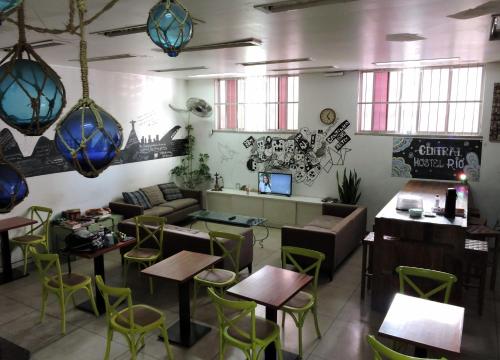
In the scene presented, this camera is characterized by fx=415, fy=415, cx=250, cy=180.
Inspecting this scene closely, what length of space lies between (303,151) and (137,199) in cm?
358

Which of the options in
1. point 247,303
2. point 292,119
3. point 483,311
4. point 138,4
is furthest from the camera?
point 292,119

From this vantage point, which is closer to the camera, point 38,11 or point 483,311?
point 38,11

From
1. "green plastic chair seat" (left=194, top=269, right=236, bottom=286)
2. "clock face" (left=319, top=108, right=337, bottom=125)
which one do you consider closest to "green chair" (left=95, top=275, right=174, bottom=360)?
"green plastic chair seat" (left=194, top=269, right=236, bottom=286)

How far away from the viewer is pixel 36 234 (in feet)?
22.7

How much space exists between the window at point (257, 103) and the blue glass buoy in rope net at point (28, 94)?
7.44 m

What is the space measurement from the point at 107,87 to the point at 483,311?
714 cm

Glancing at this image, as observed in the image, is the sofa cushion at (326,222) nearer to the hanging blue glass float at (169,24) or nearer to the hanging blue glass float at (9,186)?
the hanging blue glass float at (169,24)

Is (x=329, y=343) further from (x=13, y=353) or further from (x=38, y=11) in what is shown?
(x=38, y=11)

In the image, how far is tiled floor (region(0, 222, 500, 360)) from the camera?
170 inches

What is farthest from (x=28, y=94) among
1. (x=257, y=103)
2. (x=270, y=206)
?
(x=257, y=103)

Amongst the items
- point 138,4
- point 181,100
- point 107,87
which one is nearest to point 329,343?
point 138,4

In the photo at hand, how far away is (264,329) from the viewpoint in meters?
3.82

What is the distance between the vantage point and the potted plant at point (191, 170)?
33.0ft

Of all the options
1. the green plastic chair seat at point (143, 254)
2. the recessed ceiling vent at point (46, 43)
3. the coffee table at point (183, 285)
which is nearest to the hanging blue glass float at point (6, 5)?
the coffee table at point (183, 285)
